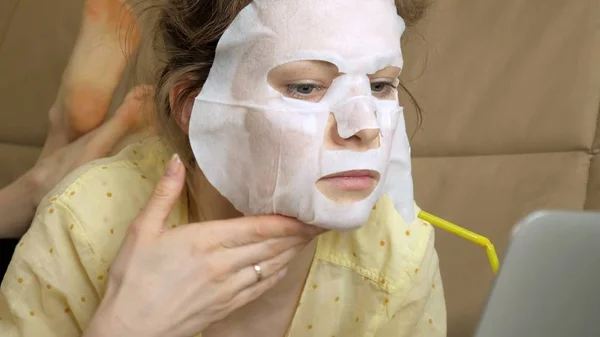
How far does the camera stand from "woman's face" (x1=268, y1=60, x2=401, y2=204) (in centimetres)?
64

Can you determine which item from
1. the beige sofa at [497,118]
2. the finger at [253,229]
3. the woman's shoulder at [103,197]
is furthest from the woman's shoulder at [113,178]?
the beige sofa at [497,118]

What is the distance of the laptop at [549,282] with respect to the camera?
0.44 meters

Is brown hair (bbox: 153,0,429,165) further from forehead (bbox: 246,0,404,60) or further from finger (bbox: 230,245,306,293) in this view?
finger (bbox: 230,245,306,293)

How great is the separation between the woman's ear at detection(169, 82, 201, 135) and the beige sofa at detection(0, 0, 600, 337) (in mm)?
439

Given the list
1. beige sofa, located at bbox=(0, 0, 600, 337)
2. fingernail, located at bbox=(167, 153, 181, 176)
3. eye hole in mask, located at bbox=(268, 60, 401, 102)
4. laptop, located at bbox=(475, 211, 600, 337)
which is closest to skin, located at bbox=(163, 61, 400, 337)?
eye hole in mask, located at bbox=(268, 60, 401, 102)

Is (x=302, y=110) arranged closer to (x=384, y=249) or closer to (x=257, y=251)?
(x=257, y=251)

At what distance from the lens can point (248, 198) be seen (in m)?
0.70

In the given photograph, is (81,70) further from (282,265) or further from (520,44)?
(520,44)

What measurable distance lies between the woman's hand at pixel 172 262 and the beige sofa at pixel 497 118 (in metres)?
0.52

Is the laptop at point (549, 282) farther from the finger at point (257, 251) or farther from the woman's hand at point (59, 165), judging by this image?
the woman's hand at point (59, 165)

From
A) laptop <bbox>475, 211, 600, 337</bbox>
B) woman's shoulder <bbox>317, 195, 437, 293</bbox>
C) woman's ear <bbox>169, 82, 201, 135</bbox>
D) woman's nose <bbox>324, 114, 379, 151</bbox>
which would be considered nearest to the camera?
laptop <bbox>475, 211, 600, 337</bbox>

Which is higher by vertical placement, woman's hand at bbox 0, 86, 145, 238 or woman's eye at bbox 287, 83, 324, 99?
woman's eye at bbox 287, 83, 324, 99

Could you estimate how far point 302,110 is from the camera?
64 cm

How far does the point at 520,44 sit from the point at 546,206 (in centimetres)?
27
